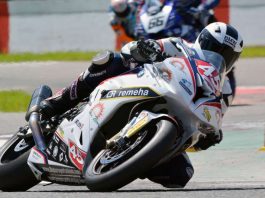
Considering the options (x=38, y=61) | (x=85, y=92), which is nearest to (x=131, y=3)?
(x=38, y=61)

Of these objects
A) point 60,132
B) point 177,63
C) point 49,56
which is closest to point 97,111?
point 60,132

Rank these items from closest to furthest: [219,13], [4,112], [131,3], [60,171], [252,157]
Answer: [60,171] → [252,157] → [4,112] → [131,3] → [219,13]

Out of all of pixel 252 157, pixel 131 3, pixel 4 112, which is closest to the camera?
pixel 252 157

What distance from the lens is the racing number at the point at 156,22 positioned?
13500mm

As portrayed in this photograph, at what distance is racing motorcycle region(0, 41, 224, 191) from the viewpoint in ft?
20.9

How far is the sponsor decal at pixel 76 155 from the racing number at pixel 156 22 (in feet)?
21.7

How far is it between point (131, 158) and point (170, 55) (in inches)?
38.0

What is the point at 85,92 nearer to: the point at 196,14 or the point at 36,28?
the point at 196,14

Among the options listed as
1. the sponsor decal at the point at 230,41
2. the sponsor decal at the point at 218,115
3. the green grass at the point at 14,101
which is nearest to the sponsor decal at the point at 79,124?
the sponsor decal at the point at 218,115

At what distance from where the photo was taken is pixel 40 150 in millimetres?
7277

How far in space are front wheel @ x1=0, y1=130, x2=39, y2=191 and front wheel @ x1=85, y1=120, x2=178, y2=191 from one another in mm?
943

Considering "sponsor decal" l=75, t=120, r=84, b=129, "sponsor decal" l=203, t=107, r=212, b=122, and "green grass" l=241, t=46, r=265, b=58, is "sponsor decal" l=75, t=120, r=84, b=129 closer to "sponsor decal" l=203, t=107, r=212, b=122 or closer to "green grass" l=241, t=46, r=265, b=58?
"sponsor decal" l=203, t=107, r=212, b=122

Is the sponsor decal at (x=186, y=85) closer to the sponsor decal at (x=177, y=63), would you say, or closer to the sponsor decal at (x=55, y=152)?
the sponsor decal at (x=177, y=63)

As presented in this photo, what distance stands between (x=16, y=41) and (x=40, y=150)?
41.5 ft
